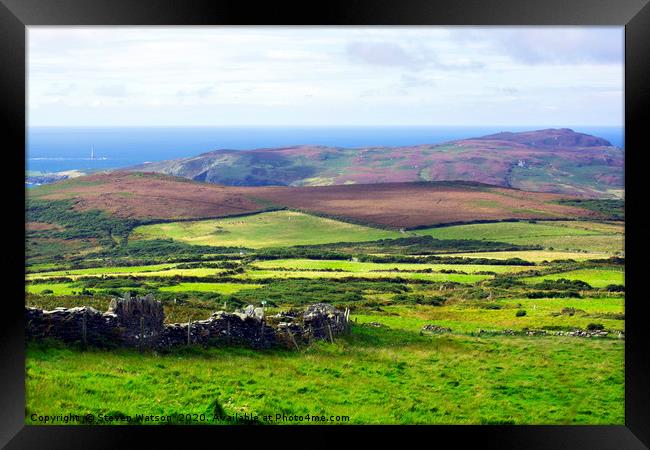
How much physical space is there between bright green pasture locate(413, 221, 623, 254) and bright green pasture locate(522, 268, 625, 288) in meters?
6.64

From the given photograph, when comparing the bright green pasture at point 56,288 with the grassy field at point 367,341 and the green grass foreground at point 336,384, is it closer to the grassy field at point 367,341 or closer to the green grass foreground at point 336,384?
the grassy field at point 367,341

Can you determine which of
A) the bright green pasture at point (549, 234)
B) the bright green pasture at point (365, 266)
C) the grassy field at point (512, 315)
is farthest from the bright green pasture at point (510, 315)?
the bright green pasture at point (549, 234)

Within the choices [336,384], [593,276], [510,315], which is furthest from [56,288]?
[593,276]

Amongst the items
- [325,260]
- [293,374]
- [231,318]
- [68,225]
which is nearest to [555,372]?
[293,374]

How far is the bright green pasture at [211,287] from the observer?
25781 mm

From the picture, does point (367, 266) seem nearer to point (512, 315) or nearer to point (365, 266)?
point (365, 266)

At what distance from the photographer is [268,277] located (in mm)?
30266

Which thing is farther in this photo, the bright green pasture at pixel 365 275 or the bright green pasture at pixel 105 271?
the bright green pasture at pixel 365 275

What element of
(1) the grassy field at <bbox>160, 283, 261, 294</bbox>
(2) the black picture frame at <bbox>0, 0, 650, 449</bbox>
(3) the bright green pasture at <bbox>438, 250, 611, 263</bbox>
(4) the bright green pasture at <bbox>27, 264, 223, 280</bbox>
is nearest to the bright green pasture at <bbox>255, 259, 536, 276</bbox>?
(3) the bright green pasture at <bbox>438, 250, 611, 263</bbox>

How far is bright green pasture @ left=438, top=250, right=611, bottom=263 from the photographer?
33.4 meters

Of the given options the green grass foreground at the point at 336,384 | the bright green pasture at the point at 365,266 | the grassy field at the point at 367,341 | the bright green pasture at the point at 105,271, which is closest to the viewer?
the green grass foreground at the point at 336,384

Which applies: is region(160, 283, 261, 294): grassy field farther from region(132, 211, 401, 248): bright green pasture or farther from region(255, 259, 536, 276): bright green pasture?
region(132, 211, 401, 248): bright green pasture

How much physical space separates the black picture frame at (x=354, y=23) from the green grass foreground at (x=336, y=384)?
0.81m

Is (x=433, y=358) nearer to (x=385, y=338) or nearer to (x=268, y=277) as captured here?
(x=385, y=338)
